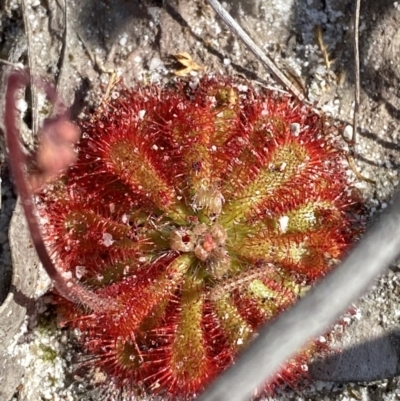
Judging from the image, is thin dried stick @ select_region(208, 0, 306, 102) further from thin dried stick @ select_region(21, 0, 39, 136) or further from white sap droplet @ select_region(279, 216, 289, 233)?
thin dried stick @ select_region(21, 0, 39, 136)

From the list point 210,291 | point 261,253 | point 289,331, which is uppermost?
point 289,331

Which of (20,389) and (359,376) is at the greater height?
(359,376)

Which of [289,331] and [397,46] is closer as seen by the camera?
[289,331]

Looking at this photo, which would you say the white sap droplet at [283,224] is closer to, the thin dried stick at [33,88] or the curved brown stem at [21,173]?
the curved brown stem at [21,173]

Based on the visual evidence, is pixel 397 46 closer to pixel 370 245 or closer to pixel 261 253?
pixel 261 253

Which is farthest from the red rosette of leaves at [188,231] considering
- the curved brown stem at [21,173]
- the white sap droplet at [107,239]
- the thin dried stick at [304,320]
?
the thin dried stick at [304,320]

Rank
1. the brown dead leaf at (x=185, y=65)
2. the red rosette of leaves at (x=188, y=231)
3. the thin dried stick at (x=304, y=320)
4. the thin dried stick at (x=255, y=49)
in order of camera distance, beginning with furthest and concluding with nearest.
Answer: the brown dead leaf at (x=185, y=65)
the thin dried stick at (x=255, y=49)
the red rosette of leaves at (x=188, y=231)
the thin dried stick at (x=304, y=320)

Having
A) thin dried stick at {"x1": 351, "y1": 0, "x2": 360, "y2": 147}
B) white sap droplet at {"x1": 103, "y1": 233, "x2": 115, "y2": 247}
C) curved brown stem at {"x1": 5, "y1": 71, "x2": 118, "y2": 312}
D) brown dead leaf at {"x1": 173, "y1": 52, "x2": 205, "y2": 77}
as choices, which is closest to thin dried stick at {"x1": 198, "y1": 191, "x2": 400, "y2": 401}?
curved brown stem at {"x1": 5, "y1": 71, "x2": 118, "y2": 312}

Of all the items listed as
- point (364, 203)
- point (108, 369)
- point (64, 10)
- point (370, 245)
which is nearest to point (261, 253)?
point (364, 203)
